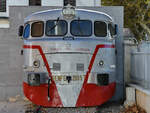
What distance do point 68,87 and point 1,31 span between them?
415cm

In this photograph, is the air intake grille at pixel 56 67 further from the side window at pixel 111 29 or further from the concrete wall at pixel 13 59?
the concrete wall at pixel 13 59

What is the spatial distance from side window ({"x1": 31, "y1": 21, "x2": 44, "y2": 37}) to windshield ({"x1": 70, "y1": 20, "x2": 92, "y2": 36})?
92 centimetres

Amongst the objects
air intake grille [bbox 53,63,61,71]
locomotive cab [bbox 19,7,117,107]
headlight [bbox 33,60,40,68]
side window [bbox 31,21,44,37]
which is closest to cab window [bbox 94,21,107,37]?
locomotive cab [bbox 19,7,117,107]

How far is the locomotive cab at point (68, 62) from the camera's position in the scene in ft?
20.6

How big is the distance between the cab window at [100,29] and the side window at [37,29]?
1651mm

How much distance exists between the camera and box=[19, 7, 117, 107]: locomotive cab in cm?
629

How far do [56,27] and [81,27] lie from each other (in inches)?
30.0

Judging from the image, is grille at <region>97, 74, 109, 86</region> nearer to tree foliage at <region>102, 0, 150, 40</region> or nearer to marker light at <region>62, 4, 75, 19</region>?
marker light at <region>62, 4, 75, 19</region>

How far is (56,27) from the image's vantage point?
261 inches

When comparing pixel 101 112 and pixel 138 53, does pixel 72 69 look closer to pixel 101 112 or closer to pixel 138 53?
pixel 101 112

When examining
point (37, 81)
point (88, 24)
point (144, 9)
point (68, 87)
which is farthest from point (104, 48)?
point (144, 9)

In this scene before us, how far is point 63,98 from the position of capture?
20.6 feet

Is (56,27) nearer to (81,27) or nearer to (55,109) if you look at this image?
(81,27)

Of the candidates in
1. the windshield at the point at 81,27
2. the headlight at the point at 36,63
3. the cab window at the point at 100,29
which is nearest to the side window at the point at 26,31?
the headlight at the point at 36,63
